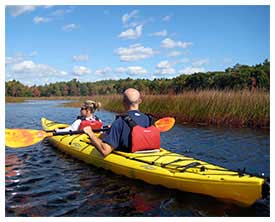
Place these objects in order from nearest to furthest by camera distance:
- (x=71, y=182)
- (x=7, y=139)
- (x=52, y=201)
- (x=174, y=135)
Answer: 1. (x=52, y=201)
2. (x=71, y=182)
3. (x=7, y=139)
4. (x=174, y=135)

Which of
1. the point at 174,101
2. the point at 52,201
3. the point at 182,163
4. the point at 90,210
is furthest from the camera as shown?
the point at 174,101

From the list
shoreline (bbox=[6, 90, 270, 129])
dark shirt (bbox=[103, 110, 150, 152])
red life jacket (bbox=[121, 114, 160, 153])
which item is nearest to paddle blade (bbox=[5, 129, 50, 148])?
dark shirt (bbox=[103, 110, 150, 152])

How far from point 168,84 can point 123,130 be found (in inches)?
1120

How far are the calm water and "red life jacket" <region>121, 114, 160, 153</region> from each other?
52cm

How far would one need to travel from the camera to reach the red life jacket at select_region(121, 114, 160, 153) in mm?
4344

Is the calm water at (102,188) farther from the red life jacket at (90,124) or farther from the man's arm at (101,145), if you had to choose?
the red life jacket at (90,124)

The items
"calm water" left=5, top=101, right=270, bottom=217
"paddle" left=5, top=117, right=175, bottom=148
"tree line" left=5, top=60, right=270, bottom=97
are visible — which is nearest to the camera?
"calm water" left=5, top=101, right=270, bottom=217

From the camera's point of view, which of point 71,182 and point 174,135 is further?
point 174,135

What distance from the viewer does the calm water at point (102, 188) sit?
3.54m

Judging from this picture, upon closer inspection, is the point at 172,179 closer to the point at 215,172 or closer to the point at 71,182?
the point at 215,172

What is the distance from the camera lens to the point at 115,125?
14.2 feet

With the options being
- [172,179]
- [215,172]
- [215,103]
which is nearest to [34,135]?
[172,179]

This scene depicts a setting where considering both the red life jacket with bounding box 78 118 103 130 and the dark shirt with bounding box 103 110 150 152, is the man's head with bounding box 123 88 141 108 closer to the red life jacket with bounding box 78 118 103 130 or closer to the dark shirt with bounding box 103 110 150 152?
the dark shirt with bounding box 103 110 150 152

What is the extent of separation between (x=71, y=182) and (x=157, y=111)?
300 inches
